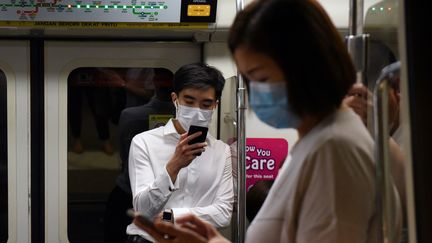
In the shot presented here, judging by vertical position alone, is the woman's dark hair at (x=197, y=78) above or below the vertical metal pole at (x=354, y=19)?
below

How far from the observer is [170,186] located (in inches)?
101

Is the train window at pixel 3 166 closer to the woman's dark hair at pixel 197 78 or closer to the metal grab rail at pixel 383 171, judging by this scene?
the woman's dark hair at pixel 197 78

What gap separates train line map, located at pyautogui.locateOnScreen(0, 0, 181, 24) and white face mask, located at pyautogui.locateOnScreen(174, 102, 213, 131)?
0.61 m

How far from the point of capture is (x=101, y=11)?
3.14 m

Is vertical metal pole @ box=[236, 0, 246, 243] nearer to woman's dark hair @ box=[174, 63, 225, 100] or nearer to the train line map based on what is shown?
woman's dark hair @ box=[174, 63, 225, 100]

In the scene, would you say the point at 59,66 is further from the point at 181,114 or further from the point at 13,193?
the point at 181,114

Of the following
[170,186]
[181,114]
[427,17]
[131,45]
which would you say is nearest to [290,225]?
[427,17]

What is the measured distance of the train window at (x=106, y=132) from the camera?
344cm

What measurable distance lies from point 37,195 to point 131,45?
3.32ft

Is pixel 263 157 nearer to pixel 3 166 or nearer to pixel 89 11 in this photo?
pixel 89 11

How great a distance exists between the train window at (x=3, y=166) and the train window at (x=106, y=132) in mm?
354

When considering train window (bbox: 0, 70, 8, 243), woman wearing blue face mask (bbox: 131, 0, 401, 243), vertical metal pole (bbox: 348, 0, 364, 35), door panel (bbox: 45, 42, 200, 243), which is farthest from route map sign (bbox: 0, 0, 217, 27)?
woman wearing blue face mask (bbox: 131, 0, 401, 243)

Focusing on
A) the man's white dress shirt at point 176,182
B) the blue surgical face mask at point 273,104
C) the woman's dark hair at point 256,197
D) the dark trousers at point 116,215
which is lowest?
the dark trousers at point 116,215

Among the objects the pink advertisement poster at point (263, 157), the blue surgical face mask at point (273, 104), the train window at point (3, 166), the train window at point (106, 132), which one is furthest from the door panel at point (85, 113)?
the blue surgical face mask at point (273, 104)
